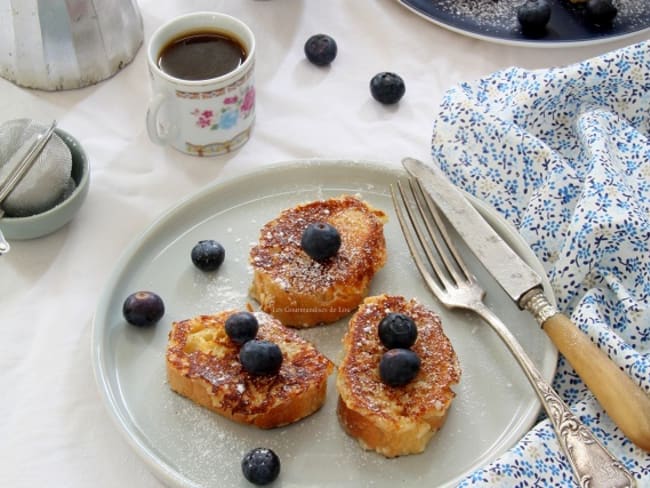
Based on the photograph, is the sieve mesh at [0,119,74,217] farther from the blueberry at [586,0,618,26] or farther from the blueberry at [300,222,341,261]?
the blueberry at [586,0,618,26]

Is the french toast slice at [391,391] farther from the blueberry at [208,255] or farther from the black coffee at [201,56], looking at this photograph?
the black coffee at [201,56]

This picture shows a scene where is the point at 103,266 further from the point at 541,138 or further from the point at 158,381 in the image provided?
the point at 541,138

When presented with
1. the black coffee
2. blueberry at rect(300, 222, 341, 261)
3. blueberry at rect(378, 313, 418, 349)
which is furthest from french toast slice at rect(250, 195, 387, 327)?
the black coffee

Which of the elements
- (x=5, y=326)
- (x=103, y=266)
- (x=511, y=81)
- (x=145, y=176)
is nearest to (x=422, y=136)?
(x=511, y=81)

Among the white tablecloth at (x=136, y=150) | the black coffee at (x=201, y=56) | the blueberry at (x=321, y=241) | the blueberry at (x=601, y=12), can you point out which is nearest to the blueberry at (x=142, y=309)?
the white tablecloth at (x=136, y=150)

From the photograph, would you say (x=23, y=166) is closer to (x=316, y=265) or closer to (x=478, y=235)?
(x=316, y=265)

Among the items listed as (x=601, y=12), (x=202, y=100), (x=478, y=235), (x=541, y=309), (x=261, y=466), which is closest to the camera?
(x=261, y=466)

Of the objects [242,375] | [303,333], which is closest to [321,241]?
[303,333]
